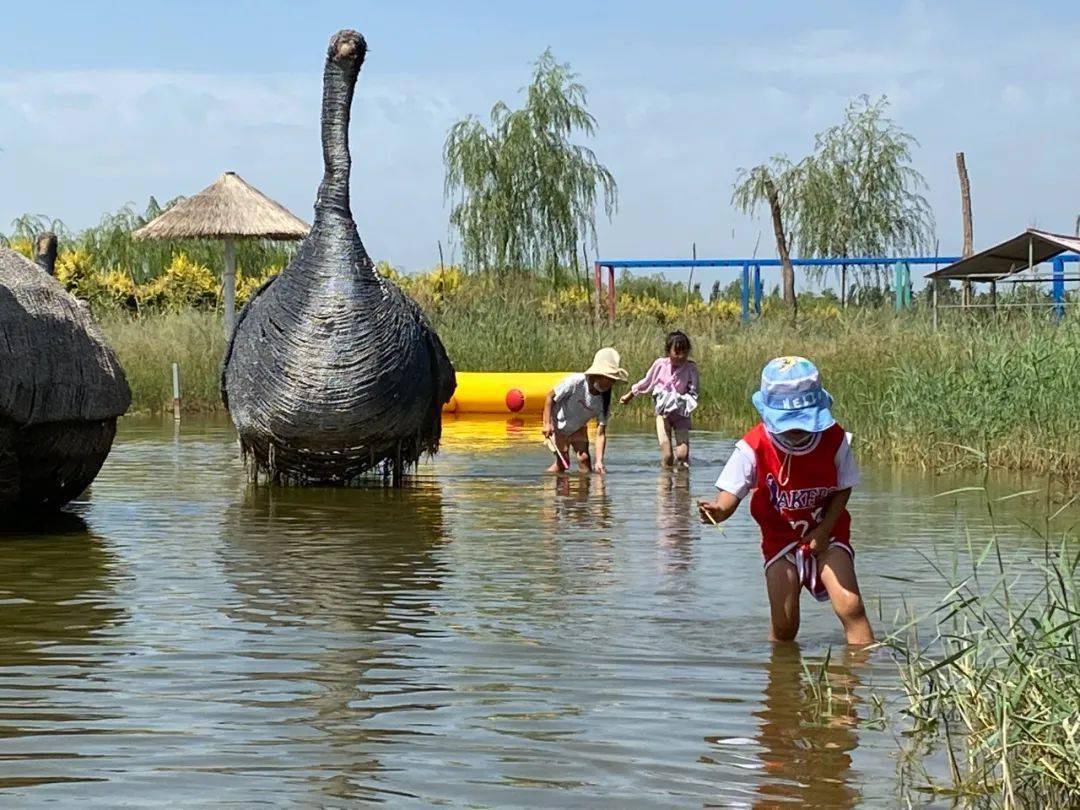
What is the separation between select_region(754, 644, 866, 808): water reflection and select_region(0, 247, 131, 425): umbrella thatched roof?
568 cm

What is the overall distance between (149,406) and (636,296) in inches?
759

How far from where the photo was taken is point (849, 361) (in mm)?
22078

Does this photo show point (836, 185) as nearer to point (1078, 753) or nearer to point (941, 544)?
point (941, 544)

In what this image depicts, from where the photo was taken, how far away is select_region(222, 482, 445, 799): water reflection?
21.4 feet

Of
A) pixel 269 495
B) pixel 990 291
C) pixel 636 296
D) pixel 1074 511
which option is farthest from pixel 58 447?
pixel 636 296

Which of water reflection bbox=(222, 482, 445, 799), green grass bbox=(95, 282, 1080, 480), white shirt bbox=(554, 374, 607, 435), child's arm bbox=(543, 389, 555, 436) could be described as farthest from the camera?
white shirt bbox=(554, 374, 607, 435)

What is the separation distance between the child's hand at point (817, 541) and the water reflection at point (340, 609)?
162 cm

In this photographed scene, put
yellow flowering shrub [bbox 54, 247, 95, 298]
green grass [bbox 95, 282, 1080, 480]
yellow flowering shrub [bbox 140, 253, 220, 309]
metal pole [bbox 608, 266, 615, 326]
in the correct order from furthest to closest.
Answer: yellow flowering shrub [bbox 140, 253, 220, 309], yellow flowering shrub [bbox 54, 247, 95, 298], metal pole [bbox 608, 266, 615, 326], green grass [bbox 95, 282, 1080, 480]

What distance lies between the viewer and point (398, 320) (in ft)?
50.2

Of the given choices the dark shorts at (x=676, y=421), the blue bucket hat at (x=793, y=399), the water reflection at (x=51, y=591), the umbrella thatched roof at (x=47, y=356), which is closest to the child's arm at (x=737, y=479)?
the blue bucket hat at (x=793, y=399)

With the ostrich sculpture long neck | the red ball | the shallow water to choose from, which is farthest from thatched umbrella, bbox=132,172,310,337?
the shallow water

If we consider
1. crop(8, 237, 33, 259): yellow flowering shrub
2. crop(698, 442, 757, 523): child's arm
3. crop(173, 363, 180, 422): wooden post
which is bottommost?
crop(698, 442, 757, 523): child's arm

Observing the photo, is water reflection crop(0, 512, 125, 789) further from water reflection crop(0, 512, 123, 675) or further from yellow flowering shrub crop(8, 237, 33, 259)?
yellow flowering shrub crop(8, 237, 33, 259)

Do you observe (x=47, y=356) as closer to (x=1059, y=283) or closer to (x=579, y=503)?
(x=579, y=503)
